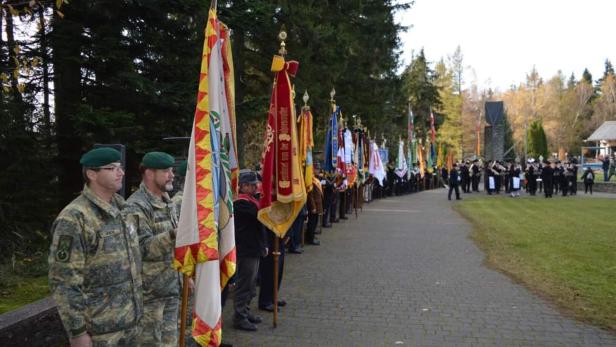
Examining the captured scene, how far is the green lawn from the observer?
5.84 metres

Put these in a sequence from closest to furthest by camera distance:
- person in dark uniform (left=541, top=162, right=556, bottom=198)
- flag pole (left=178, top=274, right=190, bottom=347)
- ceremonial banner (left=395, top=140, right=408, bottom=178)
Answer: flag pole (left=178, top=274, right=190, bottom=347)
person in dark uniform (left=541, top=162, right=556, bottom=198)
ceremonial banner (left=395, top=140, right=408, bottom=178)

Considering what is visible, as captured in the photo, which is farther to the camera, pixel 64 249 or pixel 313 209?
pixel 313 209

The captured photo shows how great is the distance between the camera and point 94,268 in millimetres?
3436

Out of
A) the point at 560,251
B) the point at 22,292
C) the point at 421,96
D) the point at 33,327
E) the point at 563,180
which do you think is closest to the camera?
the point at 33,327

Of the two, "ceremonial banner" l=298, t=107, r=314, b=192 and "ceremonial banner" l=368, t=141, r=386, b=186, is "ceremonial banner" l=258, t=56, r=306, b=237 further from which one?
"ceremonial banner" l=368, t=141, r=386, b=186

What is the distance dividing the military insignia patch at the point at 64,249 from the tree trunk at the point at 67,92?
22.7 ft

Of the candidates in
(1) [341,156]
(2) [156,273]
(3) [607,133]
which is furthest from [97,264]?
(3) [607,133]

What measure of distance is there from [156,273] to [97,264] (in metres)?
0.83

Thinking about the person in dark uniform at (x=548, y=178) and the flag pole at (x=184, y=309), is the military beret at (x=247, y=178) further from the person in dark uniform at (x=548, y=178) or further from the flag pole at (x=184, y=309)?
the person in dark uniform at (x=548, y=178)

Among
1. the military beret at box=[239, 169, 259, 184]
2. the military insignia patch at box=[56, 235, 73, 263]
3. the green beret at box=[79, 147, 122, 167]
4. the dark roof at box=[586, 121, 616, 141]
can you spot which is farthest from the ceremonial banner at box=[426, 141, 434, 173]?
the military insignia patch at box=[56, 235, 73, 263]

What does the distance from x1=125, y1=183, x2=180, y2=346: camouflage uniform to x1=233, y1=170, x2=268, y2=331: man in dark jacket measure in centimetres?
198

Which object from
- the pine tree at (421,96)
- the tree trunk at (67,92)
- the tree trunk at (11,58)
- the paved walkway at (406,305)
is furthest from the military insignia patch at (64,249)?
the pine tree at (421,96)

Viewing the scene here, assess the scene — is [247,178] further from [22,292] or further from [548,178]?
[548,178]

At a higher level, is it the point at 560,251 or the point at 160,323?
the point at 160,323
